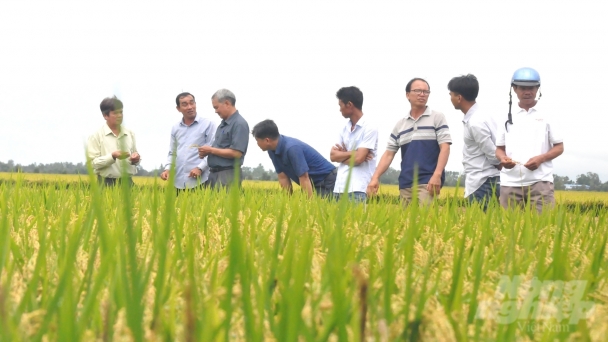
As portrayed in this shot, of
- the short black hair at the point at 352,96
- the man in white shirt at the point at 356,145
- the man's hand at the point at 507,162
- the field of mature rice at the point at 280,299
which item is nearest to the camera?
the field of mature rice at the point at 280,299

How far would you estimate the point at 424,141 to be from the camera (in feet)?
16.3

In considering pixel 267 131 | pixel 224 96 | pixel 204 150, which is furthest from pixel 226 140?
pixel 267 131

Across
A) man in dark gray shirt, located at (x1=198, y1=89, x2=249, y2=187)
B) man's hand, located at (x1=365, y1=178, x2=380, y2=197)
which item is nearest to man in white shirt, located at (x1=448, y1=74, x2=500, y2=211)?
man's hand, located at (x1=365, y1=178, x2=380, y2=197)

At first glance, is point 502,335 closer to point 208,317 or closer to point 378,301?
point 378,301

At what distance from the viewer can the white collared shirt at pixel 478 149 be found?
4715 millimetres

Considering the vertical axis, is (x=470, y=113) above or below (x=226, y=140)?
above

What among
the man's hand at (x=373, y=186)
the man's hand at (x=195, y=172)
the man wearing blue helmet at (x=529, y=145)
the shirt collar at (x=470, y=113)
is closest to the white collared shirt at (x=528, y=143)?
the man wearing blue helmet at (x=529, y=145)

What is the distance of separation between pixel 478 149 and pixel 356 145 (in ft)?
3.17

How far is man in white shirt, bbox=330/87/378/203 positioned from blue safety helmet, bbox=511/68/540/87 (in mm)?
1222

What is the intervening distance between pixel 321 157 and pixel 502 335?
4.82m

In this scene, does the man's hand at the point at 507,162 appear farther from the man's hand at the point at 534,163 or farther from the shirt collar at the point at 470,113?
the shirt collar at the point at 470,113

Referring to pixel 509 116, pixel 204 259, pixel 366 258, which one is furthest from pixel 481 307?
pixel 509 116

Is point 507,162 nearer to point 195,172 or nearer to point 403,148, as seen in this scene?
point 403,148

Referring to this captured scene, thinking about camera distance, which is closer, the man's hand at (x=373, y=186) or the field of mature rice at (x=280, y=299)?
the field of mature rice at (x=280, y=299)
